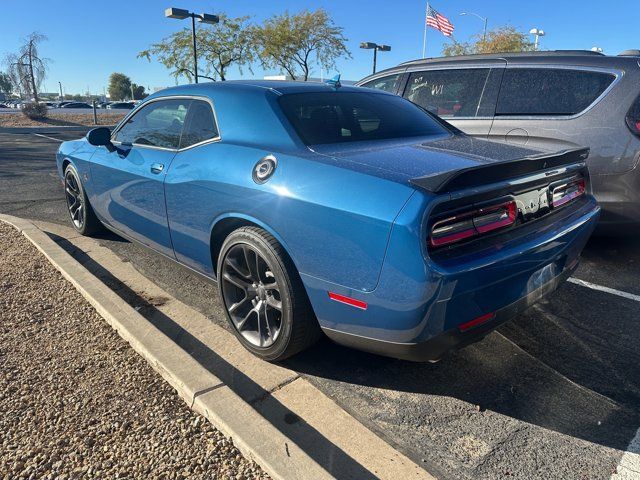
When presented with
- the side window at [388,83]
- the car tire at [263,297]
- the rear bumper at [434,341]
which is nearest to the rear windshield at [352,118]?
the car tire at [263,297]

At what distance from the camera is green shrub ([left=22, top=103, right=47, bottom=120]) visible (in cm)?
2589

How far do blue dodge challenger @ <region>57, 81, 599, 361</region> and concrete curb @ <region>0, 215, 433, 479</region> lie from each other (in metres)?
0.34

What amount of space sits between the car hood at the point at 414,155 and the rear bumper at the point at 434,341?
69 cm

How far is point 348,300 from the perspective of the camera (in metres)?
2.18

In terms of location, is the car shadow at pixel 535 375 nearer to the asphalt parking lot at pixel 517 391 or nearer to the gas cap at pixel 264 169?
the asphalt parking lot at pixel 517 391

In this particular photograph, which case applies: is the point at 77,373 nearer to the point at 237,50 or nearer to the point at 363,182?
the point at 363,182

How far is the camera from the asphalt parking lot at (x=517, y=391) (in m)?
2.06

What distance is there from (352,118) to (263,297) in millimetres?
1233

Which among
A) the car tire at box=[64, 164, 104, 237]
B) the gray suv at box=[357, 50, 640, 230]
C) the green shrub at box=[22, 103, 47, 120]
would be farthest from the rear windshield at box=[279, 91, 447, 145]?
the green shrub at box=[22, 103, 47, 120]

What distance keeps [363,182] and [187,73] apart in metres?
32.6

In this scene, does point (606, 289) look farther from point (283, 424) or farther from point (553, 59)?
point (283, 424)

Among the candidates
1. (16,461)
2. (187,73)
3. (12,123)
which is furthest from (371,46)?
(16,461)

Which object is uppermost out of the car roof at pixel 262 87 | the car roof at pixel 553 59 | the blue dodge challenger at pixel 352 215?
the car roof at pixel 553 59

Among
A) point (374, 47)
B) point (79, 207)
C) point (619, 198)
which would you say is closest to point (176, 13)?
point (374, 47)
